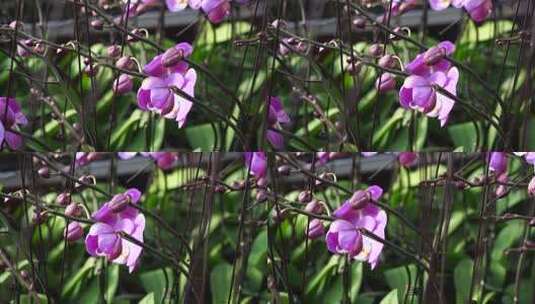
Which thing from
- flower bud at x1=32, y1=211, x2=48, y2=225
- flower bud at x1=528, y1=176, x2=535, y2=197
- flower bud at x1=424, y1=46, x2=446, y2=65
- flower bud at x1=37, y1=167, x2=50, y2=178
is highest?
flower bud at x1=424, y1=46, x2=446, y2=65

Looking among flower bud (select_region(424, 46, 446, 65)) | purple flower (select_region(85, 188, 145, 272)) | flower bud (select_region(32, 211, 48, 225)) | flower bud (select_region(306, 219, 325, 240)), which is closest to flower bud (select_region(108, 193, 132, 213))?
purple flower (select_region(85, 188, 145, 272))

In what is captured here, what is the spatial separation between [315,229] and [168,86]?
37 centimetres

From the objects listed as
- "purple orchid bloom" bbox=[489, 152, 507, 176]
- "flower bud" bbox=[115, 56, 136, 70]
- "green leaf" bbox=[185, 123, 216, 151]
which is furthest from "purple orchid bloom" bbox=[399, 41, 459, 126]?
"flower bud" bbox=[115, 56, 136, 70]

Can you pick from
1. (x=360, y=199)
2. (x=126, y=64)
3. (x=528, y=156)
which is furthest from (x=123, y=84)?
(x=528, y=156)

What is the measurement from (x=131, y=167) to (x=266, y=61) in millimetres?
312

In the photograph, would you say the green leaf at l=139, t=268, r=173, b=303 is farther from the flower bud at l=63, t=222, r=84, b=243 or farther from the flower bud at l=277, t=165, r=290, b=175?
the flower bud at l=277, t=165, r=290, b=175

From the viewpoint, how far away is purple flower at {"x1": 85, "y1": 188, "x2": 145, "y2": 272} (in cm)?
185

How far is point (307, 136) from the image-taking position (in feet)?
6.25

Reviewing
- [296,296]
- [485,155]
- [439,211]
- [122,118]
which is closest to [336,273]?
[296,296]

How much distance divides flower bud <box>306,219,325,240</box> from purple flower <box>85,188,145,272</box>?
30 centimetres

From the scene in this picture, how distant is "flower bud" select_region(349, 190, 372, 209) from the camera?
6.09 feet

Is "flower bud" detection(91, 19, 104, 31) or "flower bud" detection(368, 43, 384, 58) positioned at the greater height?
"flower bud" detection(91, 19, 104, 31)

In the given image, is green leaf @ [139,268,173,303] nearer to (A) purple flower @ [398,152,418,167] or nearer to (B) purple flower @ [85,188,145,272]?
(B) purple flower @ [85,188,145,272]

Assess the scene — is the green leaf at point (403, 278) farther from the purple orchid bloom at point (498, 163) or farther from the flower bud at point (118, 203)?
the flower bud at point (118, 203)
